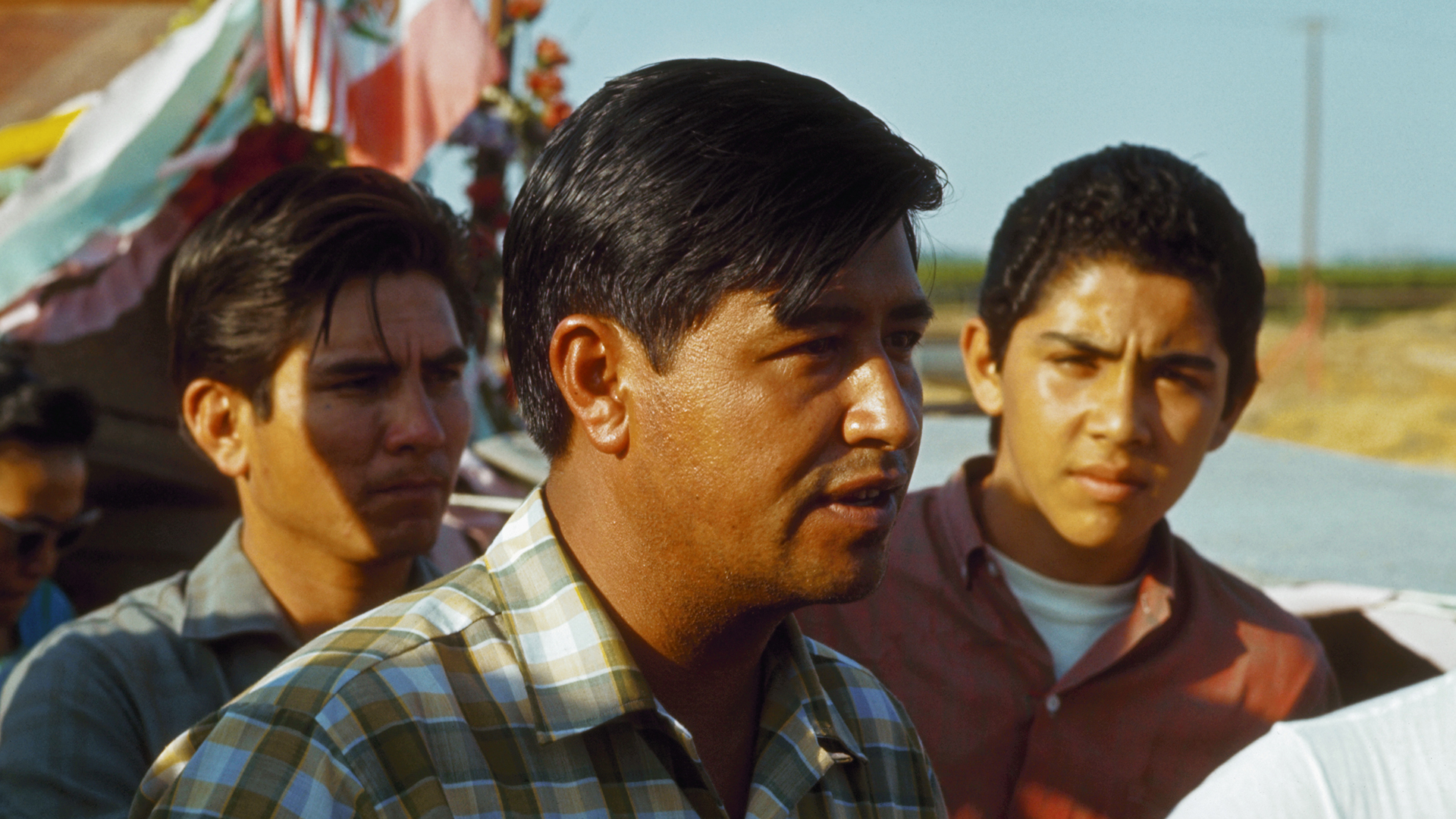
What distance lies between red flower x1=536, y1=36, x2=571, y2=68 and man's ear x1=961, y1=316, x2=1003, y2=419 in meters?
2.78

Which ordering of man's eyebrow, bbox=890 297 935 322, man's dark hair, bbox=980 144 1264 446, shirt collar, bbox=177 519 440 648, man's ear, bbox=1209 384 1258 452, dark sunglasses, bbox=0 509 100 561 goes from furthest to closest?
dark sunglasses, bbox=0 509 100 561
man's ear, bbox=1209 384 1258 452
man's dark hair, bbox=980 144 1264 446
shirt collar, bbox=177 519 440 648
man's eyebrow, bbox=890 297 935 322

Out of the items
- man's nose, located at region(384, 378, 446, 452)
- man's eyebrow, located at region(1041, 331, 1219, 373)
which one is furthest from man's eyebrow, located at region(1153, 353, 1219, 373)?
man's nose, located at region(384, 378, 446, 452)

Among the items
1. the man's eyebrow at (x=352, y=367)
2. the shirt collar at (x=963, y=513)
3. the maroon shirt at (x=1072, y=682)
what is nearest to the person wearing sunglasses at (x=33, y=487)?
the man's eyebrow at (x=352, y=367)

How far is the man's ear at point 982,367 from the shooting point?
2555mm

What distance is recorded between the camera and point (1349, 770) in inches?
49.8

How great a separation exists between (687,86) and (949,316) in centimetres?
4345

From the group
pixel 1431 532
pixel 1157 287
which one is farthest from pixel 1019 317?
pixel 1431 532

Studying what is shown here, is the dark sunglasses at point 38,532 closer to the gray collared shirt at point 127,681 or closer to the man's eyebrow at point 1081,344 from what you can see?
the gray collared shirt at point 127,681

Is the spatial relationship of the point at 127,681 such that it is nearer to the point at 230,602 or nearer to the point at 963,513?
the point at 230,602

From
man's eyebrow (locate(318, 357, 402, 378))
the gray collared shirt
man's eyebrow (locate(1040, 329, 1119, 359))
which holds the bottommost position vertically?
the gray collared shirt

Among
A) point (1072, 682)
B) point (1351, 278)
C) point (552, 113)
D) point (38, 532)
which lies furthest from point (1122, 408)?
point (1351, 278)

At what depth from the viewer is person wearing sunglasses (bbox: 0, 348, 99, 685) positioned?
3.18 m

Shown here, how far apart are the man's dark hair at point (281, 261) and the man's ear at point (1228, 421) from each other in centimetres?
143

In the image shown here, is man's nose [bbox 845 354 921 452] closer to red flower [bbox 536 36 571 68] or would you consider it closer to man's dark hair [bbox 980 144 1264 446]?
man's dark hair [bbox 980 144 1264 446]
